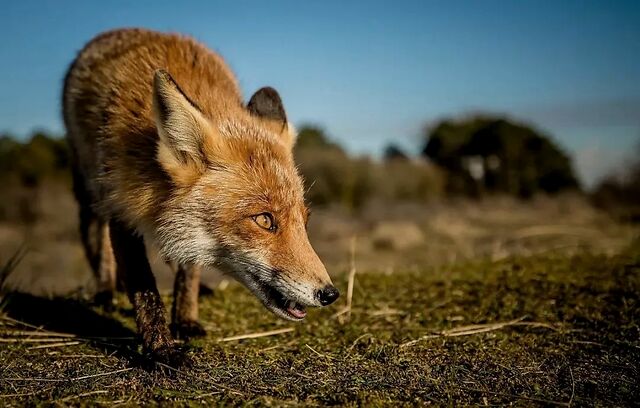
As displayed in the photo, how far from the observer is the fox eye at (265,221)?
3.82 metres

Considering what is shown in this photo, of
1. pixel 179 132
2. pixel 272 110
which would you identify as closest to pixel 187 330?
pixel 179 132

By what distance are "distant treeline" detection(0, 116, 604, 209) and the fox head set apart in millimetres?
21702

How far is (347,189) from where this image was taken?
3041cm

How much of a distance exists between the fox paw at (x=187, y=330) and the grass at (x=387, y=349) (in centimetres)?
12

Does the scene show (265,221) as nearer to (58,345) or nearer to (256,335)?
(256,335)

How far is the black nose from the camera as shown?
3596 millimetres

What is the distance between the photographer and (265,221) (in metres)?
3.83

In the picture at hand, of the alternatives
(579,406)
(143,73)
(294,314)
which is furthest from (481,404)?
(143,73)

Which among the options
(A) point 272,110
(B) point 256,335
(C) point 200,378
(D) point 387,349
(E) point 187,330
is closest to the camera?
(C) point 200,378

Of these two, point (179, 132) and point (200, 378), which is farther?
point (179, 132)

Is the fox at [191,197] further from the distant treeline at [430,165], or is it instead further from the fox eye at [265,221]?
the distant treeline at [430,165]

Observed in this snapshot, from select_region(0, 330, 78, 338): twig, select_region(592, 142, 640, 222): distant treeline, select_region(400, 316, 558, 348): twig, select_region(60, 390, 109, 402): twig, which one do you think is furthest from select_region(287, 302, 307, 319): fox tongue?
select_region(592, 142, 640, 222): distant treeline

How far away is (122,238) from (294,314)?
1.39 m

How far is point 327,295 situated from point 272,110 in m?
1.99
